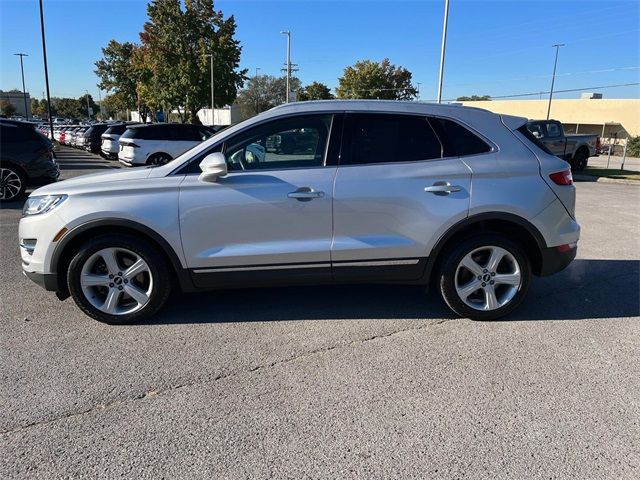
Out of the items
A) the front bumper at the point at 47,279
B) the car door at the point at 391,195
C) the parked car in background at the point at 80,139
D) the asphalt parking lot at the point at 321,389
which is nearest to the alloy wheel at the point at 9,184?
the asphalt parking lot at the point at 321,389

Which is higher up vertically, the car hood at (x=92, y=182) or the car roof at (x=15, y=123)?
the car roof at (x=15, y=123)

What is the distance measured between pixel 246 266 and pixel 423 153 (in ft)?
5.73

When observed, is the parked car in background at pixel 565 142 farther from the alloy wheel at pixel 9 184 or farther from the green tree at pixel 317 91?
the green tree at pixel 317 91

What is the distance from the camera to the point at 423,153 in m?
4.07

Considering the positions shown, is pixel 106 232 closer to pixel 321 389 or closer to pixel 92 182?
pixel 92 182

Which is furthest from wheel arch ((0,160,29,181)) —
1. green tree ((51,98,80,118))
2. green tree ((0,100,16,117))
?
green tree ((51,98,80,118))

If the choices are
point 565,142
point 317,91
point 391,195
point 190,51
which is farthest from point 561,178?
point 317,91

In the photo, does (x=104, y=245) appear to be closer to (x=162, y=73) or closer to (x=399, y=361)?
(x=399, y=361)

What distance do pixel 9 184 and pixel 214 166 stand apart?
8.29 metres

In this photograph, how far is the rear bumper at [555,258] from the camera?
13.7 ft

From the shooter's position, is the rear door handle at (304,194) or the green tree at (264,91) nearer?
the rear door handle at (304,194)

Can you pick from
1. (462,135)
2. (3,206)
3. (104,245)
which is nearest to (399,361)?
(462,135)

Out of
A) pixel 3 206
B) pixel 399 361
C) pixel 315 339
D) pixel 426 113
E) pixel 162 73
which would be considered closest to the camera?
Answer: pixel 399 361

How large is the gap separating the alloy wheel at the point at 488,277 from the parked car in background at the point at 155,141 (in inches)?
482
